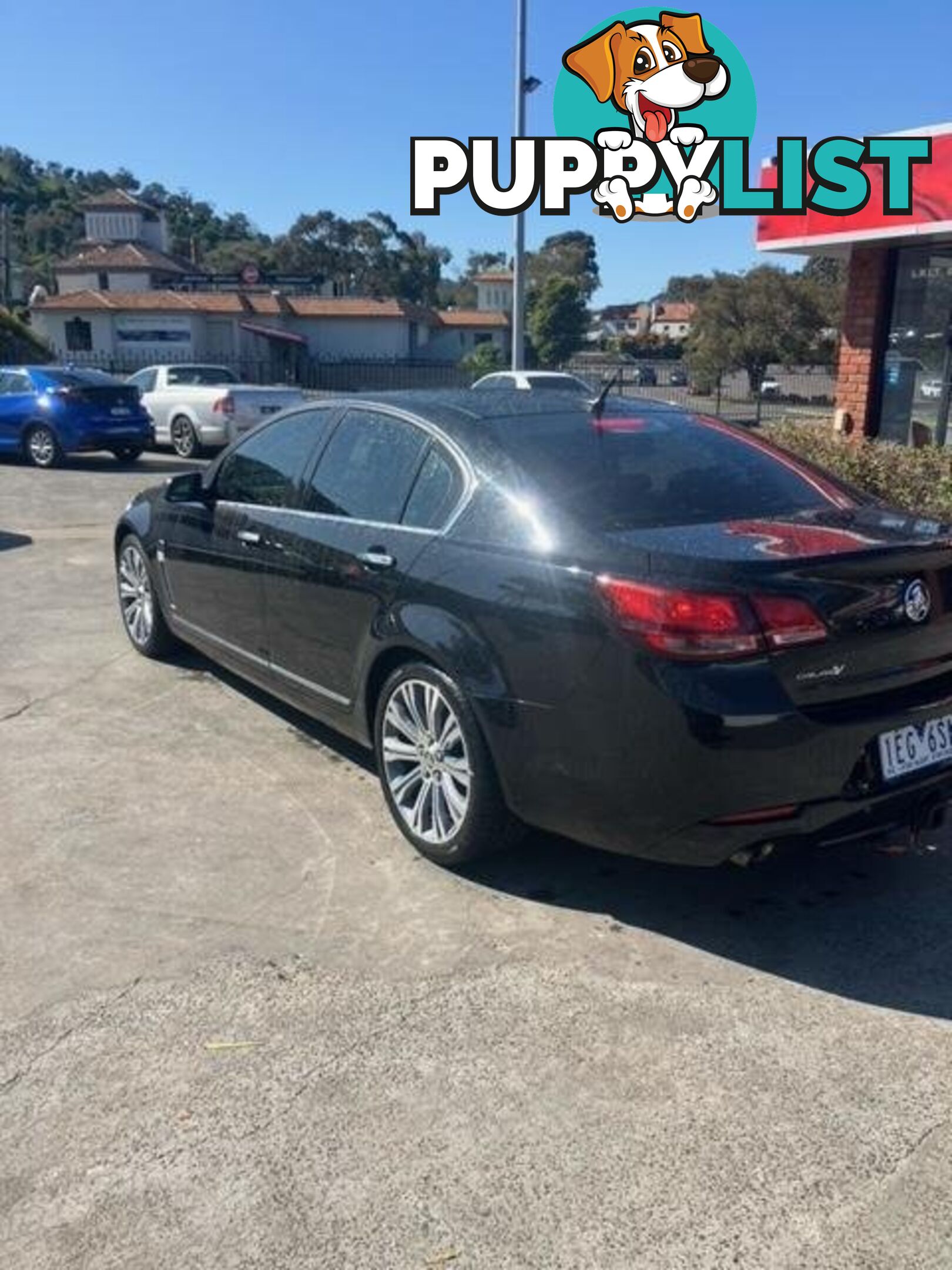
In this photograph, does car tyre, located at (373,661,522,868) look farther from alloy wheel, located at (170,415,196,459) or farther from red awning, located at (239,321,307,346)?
red awning, located at (239,321,307,346)

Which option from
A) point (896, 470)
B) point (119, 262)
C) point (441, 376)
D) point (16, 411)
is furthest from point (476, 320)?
point (896, 470)

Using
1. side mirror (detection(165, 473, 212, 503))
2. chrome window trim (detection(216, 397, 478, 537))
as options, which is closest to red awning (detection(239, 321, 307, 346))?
side mirror (detection(165, 473, 212, 503))

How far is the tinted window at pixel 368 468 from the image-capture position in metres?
4.14

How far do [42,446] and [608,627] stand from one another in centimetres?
1530

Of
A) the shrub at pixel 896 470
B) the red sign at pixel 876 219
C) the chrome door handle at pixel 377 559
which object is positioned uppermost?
the red sign at pixel 876 219

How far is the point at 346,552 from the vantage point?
4.25 metres

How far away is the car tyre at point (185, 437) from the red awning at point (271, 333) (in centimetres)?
3967

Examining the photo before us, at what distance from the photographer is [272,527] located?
4781mm

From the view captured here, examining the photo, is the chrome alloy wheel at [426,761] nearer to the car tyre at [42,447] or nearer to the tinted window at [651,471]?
the tinted window at [651,471]

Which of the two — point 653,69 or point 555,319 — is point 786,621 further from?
point 555,319

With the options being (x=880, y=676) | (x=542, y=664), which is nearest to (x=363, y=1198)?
(x=542, y=664)

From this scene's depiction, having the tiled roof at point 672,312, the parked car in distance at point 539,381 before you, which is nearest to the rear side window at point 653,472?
the parked car in distance at point 539,381

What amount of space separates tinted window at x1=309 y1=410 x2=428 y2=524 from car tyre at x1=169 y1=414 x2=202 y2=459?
1459 centimetres

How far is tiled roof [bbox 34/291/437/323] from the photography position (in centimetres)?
5416
